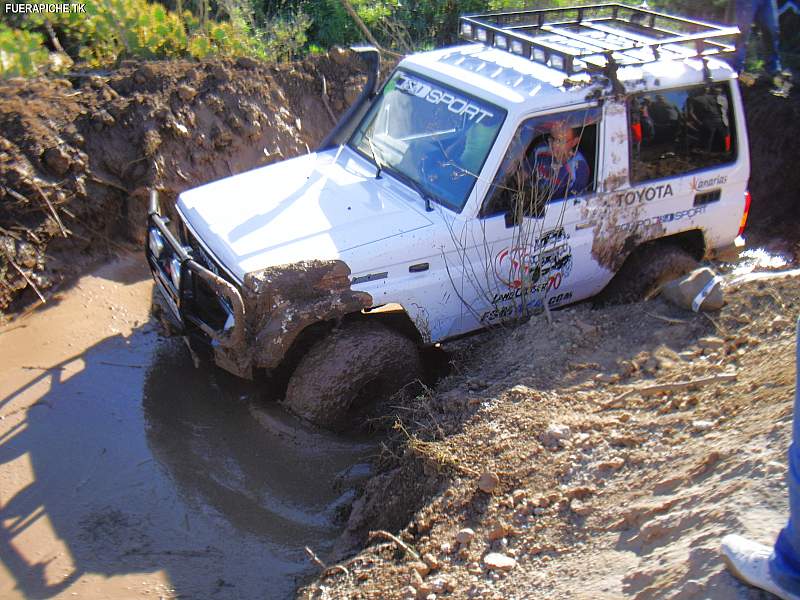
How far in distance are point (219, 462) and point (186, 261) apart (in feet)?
3.75

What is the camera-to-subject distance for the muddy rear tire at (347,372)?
439cm

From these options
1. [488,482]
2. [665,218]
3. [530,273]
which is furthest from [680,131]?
[488,482]

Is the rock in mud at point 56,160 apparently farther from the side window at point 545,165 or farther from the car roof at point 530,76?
the side window at point 545,165

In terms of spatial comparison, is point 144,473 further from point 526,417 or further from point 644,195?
point 644,195

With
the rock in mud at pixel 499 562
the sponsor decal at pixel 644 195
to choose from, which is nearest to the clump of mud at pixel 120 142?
the sponsor decal at pixel 644 195

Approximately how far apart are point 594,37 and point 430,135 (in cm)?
159

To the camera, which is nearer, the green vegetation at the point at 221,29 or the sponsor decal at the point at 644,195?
the sponsor decal at the point at 644,195

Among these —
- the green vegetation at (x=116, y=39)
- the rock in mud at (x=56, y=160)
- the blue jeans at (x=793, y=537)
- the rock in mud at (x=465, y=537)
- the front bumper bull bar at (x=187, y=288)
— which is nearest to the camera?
the blue jeans at (x=793, y=537)

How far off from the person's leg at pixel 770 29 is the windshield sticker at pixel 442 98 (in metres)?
4.98

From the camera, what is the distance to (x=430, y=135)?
4.91m

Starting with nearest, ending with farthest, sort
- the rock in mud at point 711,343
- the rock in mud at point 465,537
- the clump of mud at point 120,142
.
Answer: the rock in mud at point 465,537
the rock in mud at point 711,343
the clump of mud at point 120,142

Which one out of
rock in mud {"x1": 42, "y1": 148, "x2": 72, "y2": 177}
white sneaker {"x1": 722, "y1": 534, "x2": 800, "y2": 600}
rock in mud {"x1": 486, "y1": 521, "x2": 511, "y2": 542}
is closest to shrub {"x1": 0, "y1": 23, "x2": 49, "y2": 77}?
rock in mud {"x1": 42, "y1": 148, "x2": 72, "y2": 177}

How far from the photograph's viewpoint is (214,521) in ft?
13.6

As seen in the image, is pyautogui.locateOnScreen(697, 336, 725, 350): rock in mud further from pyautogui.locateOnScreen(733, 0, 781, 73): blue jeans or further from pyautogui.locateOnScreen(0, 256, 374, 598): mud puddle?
pyautogui.locateOnScreen(733, 0, 781, 73): blue jeans
